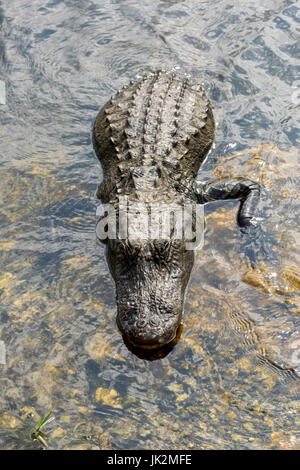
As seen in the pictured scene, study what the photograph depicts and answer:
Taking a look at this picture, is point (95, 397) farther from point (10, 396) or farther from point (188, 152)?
point (188, 152)

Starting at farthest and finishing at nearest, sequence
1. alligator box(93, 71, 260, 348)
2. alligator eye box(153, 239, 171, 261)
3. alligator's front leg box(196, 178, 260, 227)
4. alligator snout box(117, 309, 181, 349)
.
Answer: alligator's front leg box(196, 178, 260, 227)
alligator eye box(153, 239, 171, 261)
alligator box(93, 71, 260, 348)
alligator snout box(117, 309, 181, 349)

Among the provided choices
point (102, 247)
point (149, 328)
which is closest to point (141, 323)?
point (149, 328)

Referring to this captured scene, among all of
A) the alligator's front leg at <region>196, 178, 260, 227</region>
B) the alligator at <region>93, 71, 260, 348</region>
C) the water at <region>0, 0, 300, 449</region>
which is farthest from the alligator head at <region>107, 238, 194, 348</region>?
the alligator's front leg at <region>196, 178, 260, 227</region>

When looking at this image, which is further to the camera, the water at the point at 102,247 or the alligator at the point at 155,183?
the alligator at the point at 155,183

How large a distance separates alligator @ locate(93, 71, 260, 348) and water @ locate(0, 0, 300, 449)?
0.74ft

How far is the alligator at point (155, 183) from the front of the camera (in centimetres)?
406

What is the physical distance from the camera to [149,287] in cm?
416

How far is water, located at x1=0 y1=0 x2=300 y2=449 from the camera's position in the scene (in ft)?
12.0

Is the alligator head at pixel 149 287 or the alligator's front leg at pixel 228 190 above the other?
the alligator head at pixel 149 287

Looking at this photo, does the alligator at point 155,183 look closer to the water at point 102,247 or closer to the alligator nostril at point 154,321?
the alligator nostril at point 154,321

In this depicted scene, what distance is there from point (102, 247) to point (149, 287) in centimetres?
120

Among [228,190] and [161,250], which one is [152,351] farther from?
[228,190]

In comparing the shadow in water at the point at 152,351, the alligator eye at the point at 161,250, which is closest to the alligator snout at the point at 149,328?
the shadow in water at the point at 152,351

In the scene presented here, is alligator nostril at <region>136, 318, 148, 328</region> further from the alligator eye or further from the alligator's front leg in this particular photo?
the alligator's front leg
